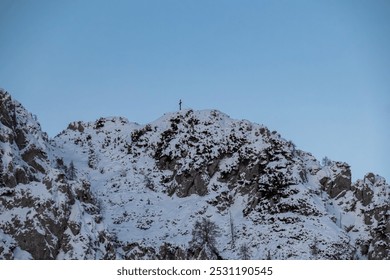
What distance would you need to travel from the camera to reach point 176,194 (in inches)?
3501

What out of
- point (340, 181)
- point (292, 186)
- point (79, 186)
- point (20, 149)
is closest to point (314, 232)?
point (292, 186)

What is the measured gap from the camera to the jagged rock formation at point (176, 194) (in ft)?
230

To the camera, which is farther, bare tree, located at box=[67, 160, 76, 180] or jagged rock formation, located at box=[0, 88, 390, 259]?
bare tree, located at box=[67, 160, 76, 180]

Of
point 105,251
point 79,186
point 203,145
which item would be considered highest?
point 203,145

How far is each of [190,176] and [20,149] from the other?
65.5 ft

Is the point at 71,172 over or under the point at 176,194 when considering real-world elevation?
over

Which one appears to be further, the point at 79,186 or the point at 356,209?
the point at 356,209

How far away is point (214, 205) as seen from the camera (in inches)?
3356

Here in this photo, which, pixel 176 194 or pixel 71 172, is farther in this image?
pixel 176 194

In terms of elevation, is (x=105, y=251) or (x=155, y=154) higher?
(x=155, y=154)

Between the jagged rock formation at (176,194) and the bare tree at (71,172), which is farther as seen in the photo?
the bare tree at (71,172)

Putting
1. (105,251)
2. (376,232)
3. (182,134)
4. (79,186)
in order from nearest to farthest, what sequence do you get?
(105,251)
(79,186)
(376,232)
(182,134)

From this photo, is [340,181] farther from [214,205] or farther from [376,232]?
[214,205]

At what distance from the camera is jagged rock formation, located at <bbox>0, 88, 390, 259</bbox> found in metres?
70.2
